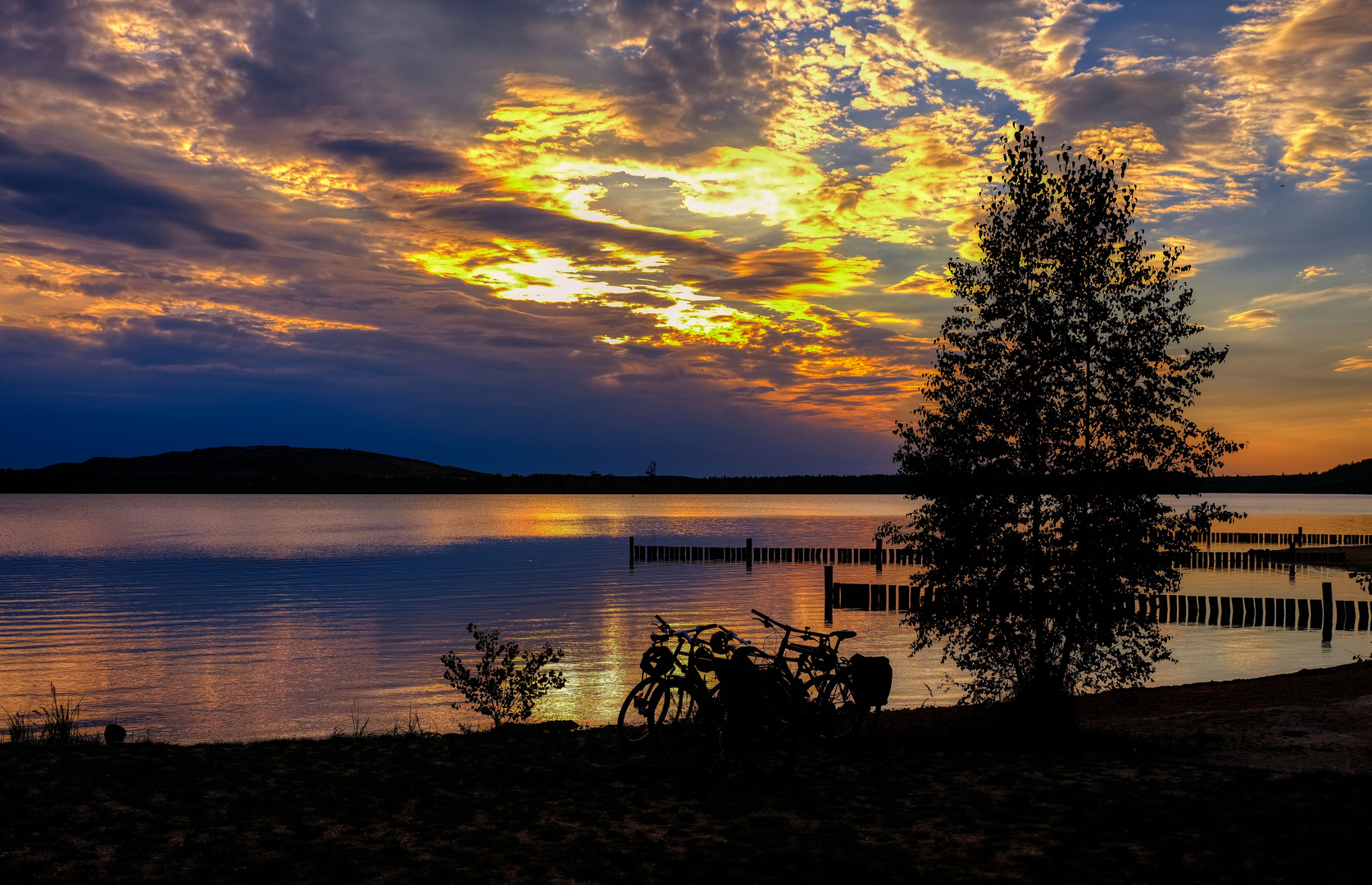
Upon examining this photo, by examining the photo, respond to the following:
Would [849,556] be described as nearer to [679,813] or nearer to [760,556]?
[760,556]

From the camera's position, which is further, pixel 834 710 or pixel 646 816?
pixel 834 710

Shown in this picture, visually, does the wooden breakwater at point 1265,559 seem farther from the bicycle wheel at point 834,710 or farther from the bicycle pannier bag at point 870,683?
the bicycle wheel at point 834,710

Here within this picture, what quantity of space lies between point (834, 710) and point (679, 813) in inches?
143

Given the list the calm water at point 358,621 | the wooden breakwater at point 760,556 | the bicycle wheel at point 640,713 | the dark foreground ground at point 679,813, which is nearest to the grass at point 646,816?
the dark foreground ground at point 679,813

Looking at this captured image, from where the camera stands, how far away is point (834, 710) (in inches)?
464

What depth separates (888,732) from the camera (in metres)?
13.1

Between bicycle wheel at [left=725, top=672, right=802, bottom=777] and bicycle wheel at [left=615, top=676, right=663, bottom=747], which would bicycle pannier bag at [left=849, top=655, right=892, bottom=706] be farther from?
bicycle wheel at [left=615, top=676, right=663, bottom=747]

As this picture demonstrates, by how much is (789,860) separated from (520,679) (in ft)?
35.8

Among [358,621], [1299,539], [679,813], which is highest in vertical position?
[679,813]

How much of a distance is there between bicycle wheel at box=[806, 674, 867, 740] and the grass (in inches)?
11.4

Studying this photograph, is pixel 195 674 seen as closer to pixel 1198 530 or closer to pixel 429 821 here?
pixel 429 821

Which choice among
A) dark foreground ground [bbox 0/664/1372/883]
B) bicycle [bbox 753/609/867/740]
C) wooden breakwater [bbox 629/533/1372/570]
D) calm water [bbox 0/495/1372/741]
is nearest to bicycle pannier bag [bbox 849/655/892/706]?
bicycle [bbox 753/609/867/740]

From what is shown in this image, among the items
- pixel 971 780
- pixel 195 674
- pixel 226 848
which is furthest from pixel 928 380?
pixel 195 674

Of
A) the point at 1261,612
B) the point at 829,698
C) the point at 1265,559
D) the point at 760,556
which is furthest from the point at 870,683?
the point at 1265,559
